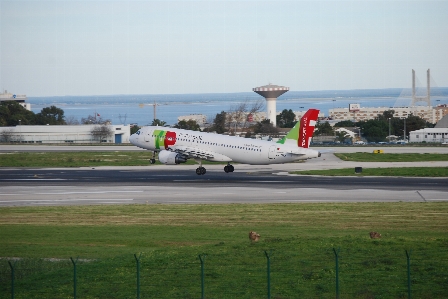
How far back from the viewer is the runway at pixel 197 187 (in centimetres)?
4727

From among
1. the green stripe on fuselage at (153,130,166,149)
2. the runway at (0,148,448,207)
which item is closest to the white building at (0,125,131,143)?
the runway at (0,148,448,207)

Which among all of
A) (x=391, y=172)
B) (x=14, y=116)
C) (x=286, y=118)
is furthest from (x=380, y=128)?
(x=14, y=116)

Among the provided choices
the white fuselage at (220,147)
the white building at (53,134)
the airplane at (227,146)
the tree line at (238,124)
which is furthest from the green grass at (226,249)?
the white building at (53,134)

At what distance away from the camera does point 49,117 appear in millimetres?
163125

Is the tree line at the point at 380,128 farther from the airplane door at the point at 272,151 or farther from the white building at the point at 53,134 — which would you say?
the airplane door at the point at 272,151

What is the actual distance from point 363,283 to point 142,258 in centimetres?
877

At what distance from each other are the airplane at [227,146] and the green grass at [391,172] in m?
5.59

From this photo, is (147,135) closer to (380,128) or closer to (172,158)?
(172,158)

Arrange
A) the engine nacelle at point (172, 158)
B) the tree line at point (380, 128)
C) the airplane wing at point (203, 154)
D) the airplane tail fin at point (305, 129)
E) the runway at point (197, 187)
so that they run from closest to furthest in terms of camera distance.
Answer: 1. the runway at point (197, 187)
2. the airplane tail fin at point (305, 129)
3. the airplane wing at point (203, 154)
4. the engine nacelle at point (172, 158)
5. the tree line at point (380, 128)

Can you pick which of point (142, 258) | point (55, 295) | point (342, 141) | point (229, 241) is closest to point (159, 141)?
point (229, 241)

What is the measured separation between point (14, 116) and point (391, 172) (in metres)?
112

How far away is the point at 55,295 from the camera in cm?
2067

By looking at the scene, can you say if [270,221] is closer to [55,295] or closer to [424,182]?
[55,295]

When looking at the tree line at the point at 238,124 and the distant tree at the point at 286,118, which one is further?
the distant tree at the point at 286,118
